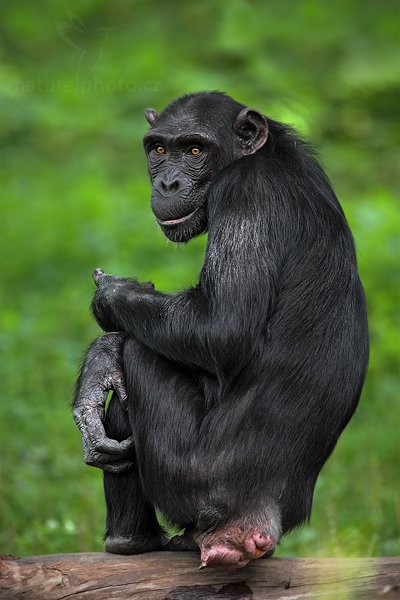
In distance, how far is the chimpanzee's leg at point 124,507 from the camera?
181 inches

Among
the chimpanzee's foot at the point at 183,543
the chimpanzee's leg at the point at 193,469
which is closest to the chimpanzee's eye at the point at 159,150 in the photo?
the chimpanzee's leg at the point at 193,469

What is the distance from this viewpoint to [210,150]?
15.9 feet

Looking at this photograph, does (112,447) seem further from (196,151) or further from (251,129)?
(251,129)

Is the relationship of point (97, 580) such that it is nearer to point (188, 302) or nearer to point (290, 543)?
point (188, 302)

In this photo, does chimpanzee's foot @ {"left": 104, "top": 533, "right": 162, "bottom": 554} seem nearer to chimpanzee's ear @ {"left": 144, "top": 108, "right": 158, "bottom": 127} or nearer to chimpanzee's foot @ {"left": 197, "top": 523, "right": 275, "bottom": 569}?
chimpanzee's foot @ {"left": 197, "top": 523, "right": 275, "bottom": 569}

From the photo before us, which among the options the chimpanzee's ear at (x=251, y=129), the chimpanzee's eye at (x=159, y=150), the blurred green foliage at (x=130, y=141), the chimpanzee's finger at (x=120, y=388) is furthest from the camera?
the blurred green foliage at (x=130, y=141)

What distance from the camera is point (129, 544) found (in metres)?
4.57

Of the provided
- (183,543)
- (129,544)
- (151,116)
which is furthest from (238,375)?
(151,116)

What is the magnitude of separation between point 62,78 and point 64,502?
7198 millimetres

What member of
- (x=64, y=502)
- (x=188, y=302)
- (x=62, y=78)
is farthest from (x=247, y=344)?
(x=62, y=78)

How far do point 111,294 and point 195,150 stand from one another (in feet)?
2.74

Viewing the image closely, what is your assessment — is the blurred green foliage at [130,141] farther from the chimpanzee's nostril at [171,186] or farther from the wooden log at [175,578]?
the chimpanzee's nostril at [171,186]

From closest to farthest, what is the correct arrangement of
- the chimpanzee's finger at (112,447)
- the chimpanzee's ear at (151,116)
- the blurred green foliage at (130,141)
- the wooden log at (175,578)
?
the wooden log at (175,578) < the chimpanzee's finger at (112,447) < the chimpanzee's ear at (151,116) < the blurred green foliage at (130,141)

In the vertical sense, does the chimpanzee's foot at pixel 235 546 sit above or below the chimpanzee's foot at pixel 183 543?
below
